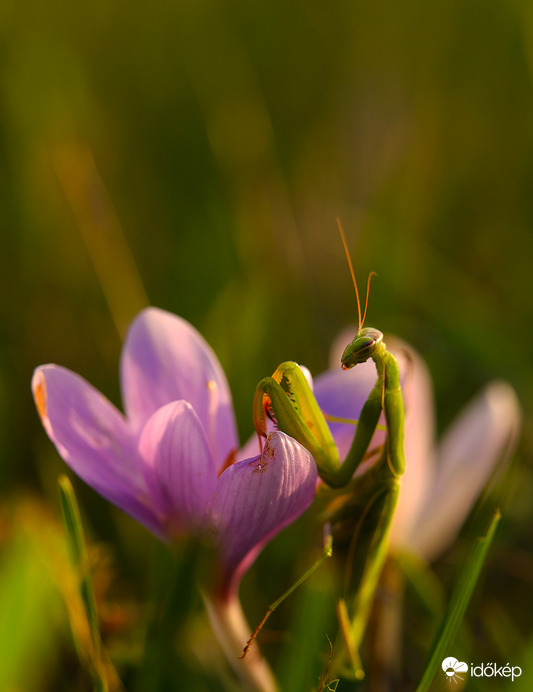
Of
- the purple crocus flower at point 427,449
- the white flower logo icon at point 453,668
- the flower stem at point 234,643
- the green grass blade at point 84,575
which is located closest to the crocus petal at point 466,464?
the purple crocus flower at point 427,449

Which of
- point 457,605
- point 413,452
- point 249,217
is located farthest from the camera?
point 249,217

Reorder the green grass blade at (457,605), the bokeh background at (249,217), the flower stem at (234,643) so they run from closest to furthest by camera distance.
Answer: the green grass blade at (457,605) → the flower stem at (234,643) → the bokeh background at (249,217)

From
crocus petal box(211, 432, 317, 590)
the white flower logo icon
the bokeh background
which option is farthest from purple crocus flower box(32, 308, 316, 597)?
the white flower logo icon

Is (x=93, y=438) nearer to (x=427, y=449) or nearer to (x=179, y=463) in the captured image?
(x=179, y=463)

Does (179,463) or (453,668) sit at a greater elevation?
(179,463)

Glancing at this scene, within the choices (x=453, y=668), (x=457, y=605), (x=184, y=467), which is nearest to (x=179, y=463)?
(x=184, y=467)

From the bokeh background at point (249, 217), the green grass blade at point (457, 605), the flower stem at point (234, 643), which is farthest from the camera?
the bokeh background at point (249, 217)

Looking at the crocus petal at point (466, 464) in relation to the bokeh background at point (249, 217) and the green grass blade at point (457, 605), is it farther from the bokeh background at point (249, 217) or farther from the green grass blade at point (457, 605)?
the green grass blade at point (457, 605)
